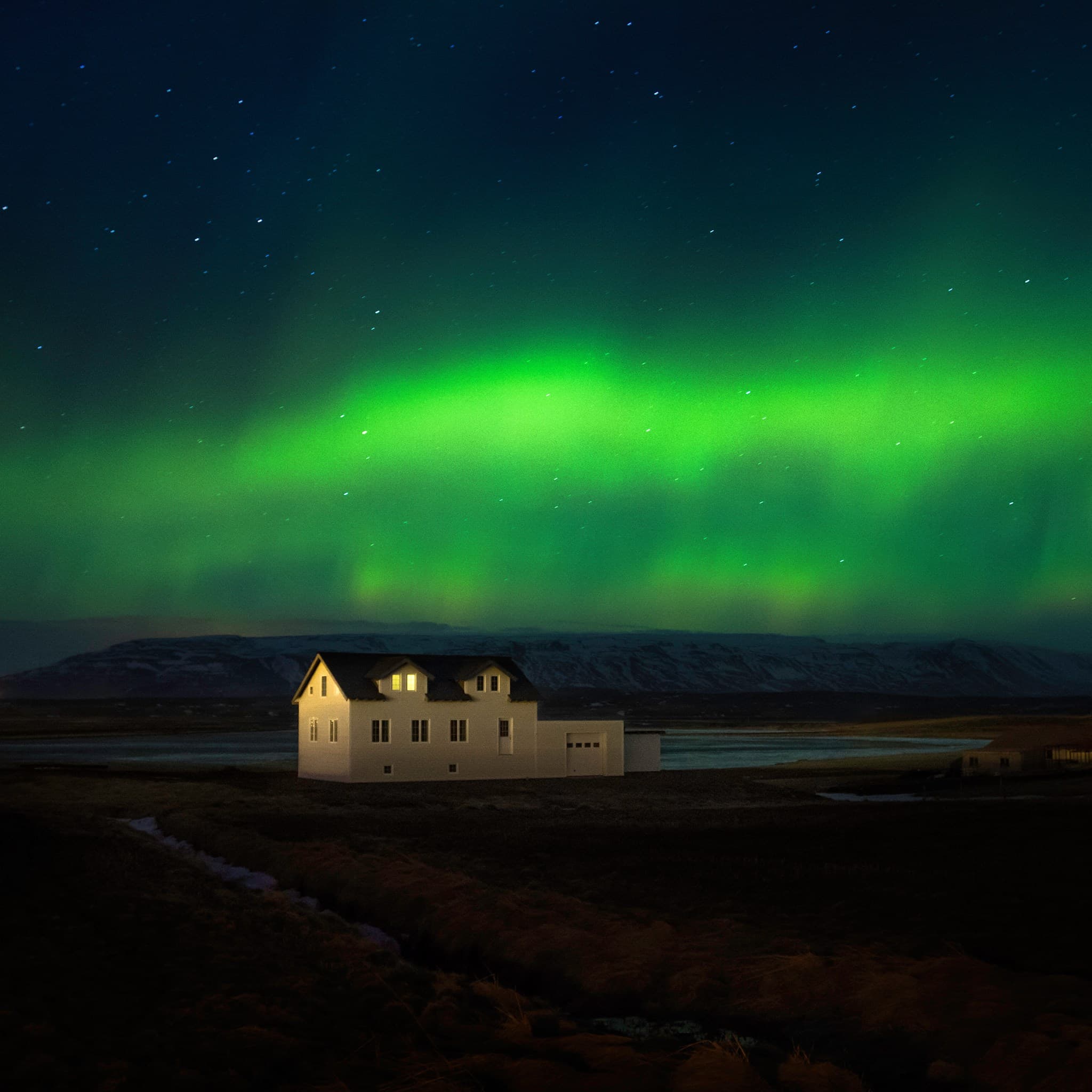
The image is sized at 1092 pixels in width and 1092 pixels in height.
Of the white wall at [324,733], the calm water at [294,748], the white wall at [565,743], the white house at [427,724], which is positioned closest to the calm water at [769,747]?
the calm water at [294,748]

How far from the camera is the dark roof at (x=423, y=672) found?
5594 cm

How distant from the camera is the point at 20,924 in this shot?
19.9 metres

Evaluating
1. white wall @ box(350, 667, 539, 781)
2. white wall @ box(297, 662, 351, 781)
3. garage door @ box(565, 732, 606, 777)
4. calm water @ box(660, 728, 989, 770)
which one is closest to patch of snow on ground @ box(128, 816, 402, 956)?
white wall @ box(297, 662, 351, 781)

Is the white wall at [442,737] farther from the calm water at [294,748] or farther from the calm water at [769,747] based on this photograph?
the calm water at [294,748]

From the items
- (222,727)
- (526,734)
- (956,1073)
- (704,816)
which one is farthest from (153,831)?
(222,727)

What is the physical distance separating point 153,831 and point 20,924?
60.0 ft

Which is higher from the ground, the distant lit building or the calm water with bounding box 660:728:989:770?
the distant lit building

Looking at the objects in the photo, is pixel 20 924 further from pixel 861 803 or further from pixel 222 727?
pixel 222 727

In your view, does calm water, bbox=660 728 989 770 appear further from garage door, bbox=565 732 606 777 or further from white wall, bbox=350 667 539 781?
white wall, bbox=350 667 539 781

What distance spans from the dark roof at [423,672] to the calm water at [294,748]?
18.4 m

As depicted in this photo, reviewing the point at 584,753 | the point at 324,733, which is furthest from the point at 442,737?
the point at 584,753

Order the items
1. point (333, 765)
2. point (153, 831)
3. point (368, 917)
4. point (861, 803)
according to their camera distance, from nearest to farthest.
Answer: point (368, 917), point (153, 831), point (861, 803), point (333, 765)

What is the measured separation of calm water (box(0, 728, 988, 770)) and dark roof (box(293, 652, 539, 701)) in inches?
725

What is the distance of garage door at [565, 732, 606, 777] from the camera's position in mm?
61781
